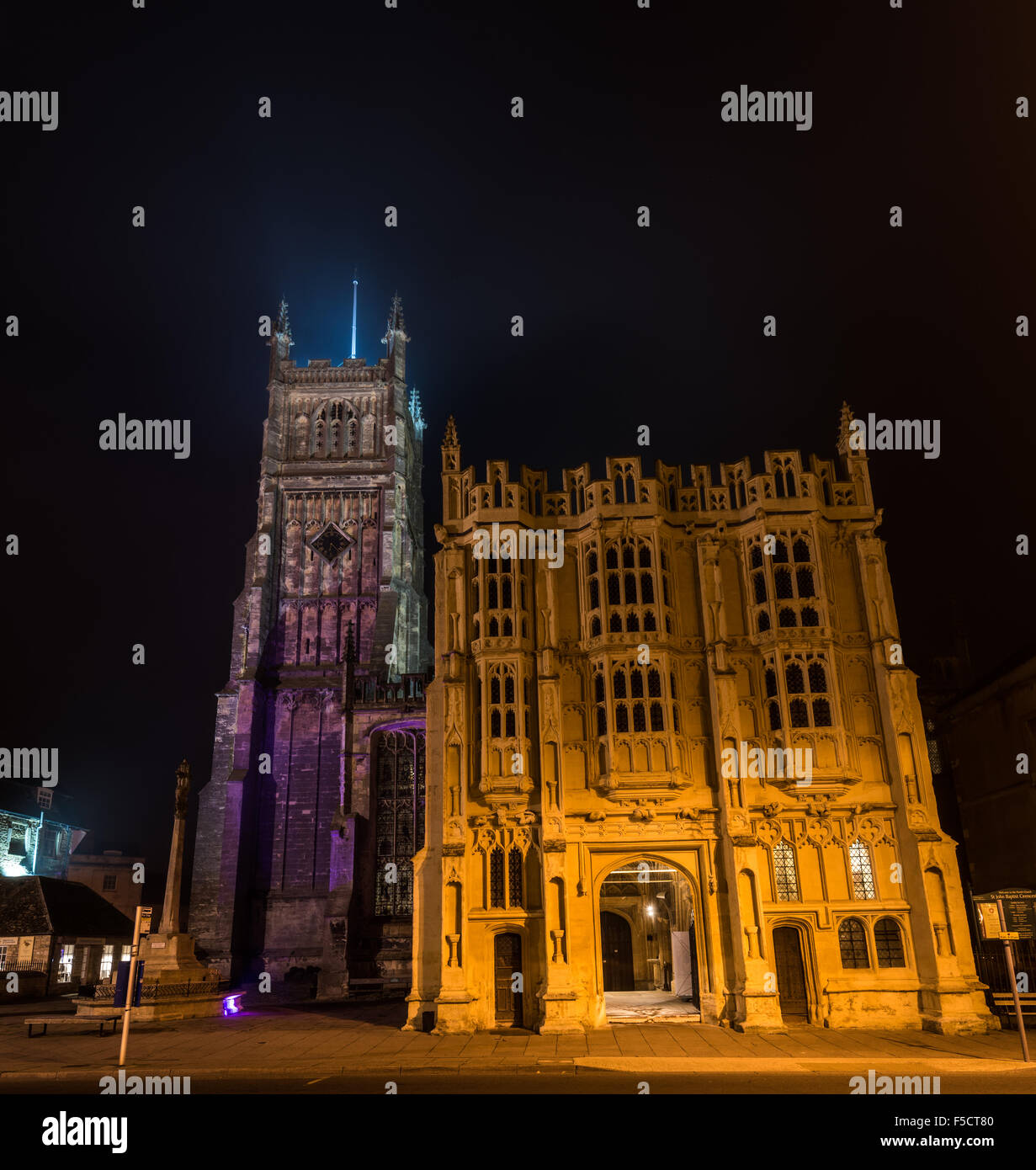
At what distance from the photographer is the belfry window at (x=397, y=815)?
159 ft

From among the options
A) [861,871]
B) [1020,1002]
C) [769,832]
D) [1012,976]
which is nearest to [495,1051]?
[769,832]

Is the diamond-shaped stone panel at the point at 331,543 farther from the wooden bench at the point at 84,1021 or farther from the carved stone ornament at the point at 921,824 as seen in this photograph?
the carved stone ornament at the point at 921,824

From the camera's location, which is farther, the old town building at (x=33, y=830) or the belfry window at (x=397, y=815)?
the old town building at (x=33, y=830)

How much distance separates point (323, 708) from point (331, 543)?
12.6 metres

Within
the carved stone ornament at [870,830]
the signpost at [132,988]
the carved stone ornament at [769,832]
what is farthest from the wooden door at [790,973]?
the signpost at [132,988]

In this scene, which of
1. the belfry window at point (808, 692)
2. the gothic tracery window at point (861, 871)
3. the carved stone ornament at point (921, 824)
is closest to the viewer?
the carved stone ornament at point (921, 824)

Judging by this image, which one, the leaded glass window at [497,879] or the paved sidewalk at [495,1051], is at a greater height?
the leaded glass window at [497,879]

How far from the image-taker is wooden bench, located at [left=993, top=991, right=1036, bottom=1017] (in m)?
23.7

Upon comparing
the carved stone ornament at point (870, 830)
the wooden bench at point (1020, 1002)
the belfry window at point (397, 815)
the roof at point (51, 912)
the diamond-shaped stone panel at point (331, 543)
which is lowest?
the wooden bench at point (1020, 1002)

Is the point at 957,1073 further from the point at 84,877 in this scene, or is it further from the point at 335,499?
the point at 84,877

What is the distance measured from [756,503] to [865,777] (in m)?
8.87

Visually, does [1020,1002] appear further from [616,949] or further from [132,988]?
[132,988]

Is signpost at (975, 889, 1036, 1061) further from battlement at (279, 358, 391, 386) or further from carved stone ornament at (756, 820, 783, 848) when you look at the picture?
battlement at (279, 358, 391, 386)
